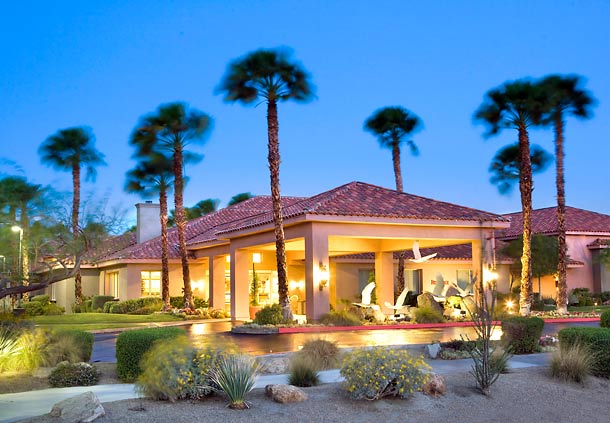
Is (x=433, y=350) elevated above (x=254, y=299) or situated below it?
below

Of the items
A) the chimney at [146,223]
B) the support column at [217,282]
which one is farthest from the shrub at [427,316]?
the chimney at [146,223]

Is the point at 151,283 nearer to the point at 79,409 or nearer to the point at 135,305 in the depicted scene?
the point at 135,305

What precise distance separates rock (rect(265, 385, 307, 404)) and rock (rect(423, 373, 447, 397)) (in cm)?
195

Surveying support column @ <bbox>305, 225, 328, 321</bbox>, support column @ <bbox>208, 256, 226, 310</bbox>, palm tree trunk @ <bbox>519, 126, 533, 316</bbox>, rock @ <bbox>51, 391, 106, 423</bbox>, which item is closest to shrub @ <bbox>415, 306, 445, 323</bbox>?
support column @ <bbox>305, 225, 328, 321</bbox>

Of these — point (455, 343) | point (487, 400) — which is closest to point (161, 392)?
point (487, 400)

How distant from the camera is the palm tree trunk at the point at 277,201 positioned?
1023 inches

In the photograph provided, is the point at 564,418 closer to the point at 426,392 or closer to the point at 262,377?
the point at 426,392

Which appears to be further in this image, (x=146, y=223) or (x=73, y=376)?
(x=146, y=223)

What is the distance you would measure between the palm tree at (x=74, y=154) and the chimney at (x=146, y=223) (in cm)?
499

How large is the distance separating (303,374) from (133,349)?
2907mm

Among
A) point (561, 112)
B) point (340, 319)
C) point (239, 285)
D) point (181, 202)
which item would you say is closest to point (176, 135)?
point (181, 202)

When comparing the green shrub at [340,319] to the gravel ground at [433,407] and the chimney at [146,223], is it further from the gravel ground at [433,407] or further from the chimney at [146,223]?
the chimney at [146,223]

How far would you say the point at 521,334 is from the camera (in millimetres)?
14883

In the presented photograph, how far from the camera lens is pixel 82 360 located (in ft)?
43.4
